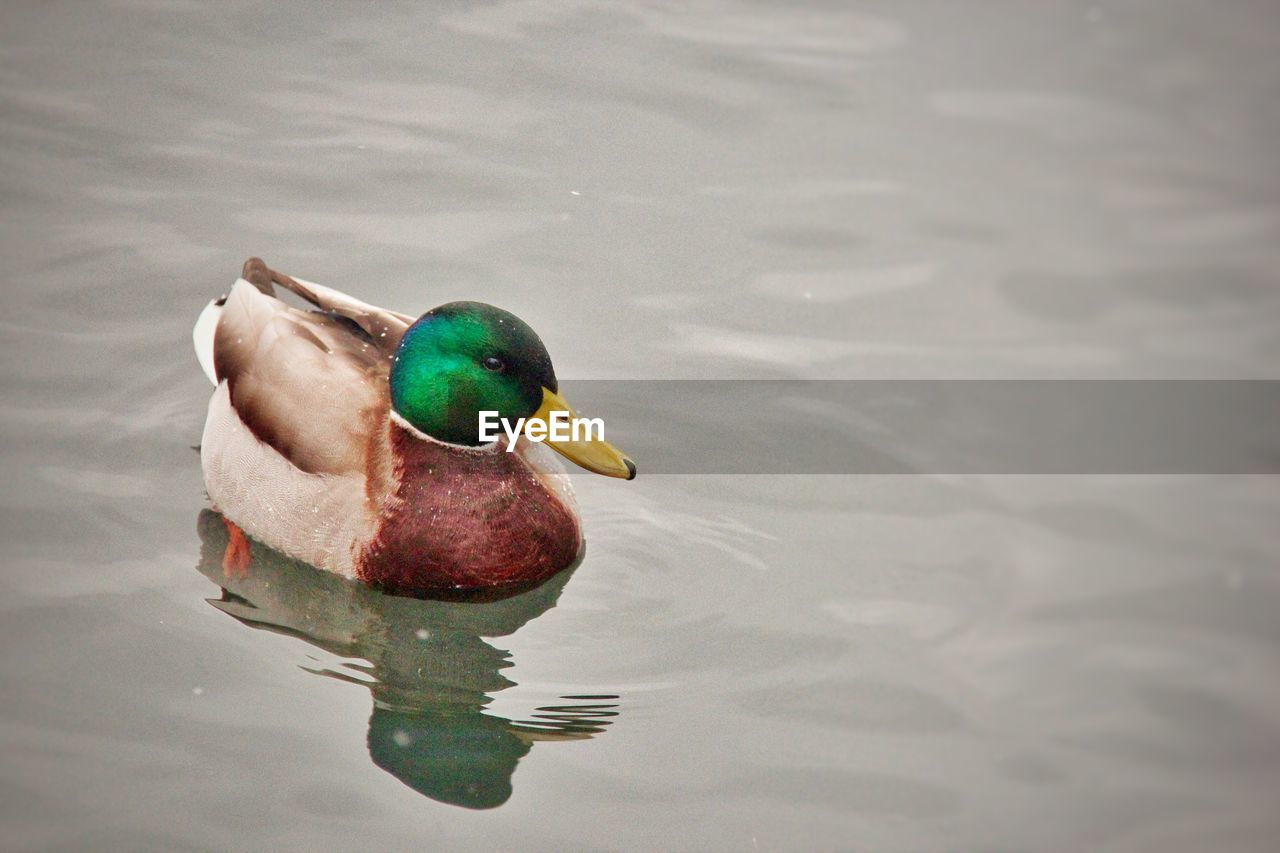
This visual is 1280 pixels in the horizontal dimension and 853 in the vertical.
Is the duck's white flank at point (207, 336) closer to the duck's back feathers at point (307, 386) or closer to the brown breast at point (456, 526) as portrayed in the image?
the duck's back feathers at point (307, 386)

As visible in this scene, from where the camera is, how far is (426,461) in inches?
238

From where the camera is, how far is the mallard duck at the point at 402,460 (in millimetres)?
5844

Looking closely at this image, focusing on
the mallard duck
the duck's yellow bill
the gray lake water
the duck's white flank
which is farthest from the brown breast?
the duck's white flank

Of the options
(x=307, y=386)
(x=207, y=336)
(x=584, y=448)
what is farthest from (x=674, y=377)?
(x=207, y=336)

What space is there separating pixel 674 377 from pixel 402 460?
1.69 metres

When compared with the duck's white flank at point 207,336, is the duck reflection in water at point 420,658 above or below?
below

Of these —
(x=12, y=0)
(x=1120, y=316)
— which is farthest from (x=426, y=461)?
(x=12, y=0)

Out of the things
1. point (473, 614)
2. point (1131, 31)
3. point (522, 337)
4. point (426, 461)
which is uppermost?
point (1131, 31)

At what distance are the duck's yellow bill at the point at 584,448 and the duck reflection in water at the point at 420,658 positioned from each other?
1.99 ft

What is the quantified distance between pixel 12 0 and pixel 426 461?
5.63 meters

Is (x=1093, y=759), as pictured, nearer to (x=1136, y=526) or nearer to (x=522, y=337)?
(x=1136, y=526)

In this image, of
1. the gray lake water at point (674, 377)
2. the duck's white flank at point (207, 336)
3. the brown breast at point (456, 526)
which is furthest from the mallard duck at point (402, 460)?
the duck's white flank at point (207, 336)

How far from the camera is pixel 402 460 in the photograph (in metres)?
6.04

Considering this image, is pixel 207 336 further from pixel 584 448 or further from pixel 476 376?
pixel 584 448
